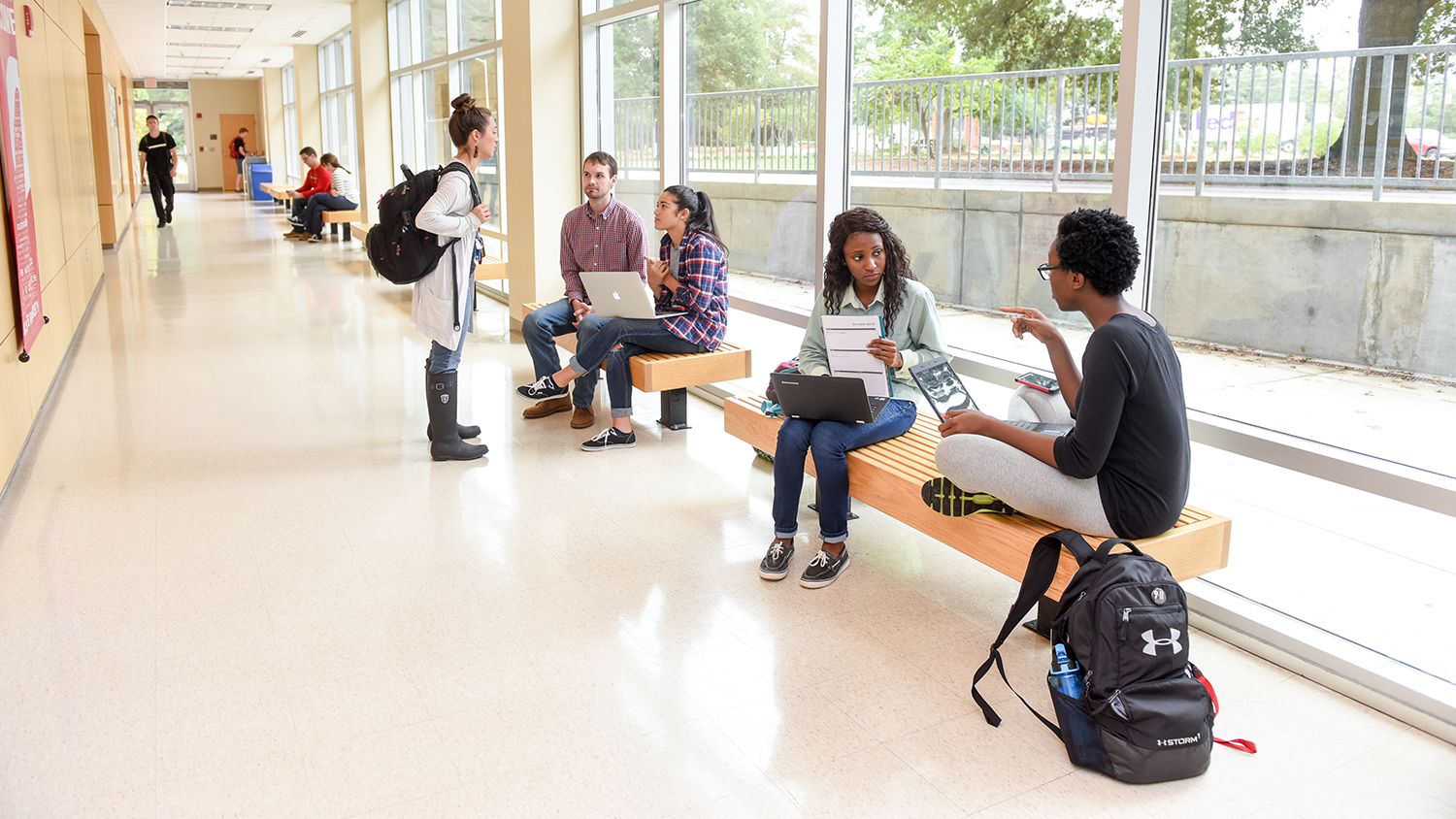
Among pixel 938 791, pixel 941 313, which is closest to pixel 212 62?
pixel 941 313

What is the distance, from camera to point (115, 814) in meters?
2.03

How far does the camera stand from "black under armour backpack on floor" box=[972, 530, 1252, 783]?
2.13 meters

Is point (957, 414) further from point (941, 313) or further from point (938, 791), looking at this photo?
point (941, 313)

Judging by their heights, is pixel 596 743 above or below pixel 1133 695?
below

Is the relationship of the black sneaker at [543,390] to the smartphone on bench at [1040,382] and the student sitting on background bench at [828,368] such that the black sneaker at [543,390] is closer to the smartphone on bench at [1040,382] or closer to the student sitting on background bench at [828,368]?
the student sitting on background bench at [828,368]

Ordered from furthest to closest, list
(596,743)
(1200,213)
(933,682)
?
(1200,213)
(933,682)
(596,743)

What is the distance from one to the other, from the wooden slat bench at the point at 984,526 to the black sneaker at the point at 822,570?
0.69ft

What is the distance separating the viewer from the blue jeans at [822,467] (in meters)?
3.18

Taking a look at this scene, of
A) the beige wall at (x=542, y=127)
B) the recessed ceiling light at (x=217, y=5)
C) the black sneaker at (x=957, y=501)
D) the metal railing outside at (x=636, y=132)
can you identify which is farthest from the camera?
the recessed ceiling light at (x=217, y=5)

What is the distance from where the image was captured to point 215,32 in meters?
17.5

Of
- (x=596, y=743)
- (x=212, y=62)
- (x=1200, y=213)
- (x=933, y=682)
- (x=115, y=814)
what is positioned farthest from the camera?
(x=212, y=62)

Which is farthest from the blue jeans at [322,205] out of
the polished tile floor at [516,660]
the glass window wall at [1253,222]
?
the glass window wall at [1253,222]

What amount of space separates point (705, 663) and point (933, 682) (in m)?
0.58

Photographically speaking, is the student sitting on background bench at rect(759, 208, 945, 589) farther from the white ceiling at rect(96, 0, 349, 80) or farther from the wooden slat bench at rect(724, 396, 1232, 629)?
the white ceiling at rect(96, 0, 349, 80)
